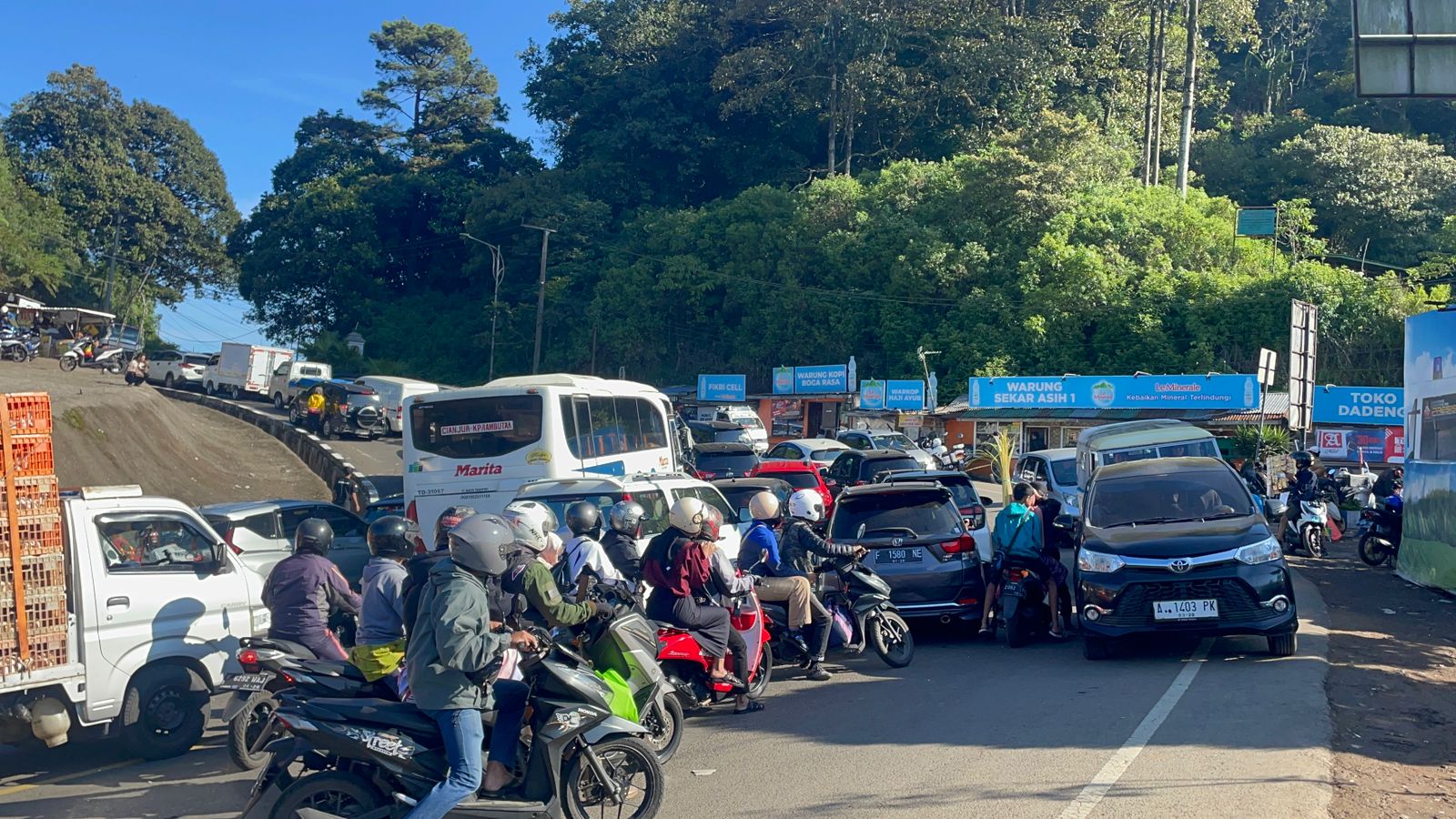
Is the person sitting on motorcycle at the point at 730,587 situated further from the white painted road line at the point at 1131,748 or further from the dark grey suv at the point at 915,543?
the dark grey suv at the point at 915,543

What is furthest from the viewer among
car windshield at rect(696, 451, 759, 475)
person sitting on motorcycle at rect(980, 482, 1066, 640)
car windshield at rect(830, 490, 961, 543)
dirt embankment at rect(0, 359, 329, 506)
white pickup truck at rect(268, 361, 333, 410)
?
white pickup truck at rect(268, 361, 333, 410)

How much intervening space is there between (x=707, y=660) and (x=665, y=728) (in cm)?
103

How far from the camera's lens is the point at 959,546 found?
11562mm

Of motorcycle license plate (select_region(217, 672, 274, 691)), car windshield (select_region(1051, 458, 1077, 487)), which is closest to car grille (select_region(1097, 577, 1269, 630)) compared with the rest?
motorcycle license plate (select_region(217, 672, 274, 691))

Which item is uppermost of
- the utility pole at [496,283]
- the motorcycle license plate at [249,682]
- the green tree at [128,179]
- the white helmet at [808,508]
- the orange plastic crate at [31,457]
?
the green tree at [128,179]

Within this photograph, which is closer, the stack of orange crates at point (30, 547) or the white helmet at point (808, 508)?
the stack of orange crates at point (30, 547)

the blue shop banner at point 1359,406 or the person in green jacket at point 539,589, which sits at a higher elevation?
the blue shop banner at point 1359,406

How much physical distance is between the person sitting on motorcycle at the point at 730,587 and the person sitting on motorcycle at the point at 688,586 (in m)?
0.05

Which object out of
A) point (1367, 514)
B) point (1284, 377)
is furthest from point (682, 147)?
point (1367, 514)

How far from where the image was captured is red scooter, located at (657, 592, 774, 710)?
820cm

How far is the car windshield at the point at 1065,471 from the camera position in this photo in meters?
20.3

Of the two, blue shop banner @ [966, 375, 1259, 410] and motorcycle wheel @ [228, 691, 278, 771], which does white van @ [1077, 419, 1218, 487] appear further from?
blue shop banner @ [966, 375, 1259, 410]

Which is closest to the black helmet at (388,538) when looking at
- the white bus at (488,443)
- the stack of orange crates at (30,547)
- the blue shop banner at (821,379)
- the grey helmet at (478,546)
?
the stack of orange crates at (30,547)

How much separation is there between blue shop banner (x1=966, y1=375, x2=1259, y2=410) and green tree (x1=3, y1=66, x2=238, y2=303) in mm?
53046
